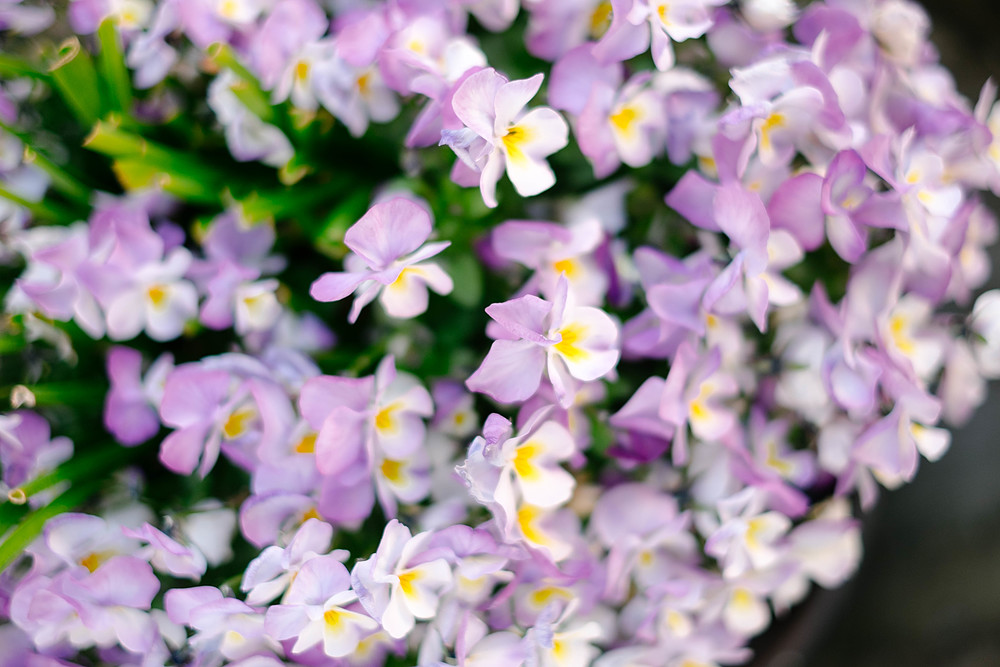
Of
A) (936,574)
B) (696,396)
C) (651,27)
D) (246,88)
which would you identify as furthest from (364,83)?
(936,574)

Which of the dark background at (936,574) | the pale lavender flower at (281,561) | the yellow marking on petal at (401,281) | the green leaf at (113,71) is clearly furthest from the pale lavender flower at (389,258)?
the dark background at (936,574)

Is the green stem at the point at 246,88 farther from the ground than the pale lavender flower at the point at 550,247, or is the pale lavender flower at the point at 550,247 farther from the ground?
the green stem at the point at 246,88

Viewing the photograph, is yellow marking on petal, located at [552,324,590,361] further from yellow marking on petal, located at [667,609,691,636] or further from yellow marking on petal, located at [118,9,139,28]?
yellow marking on petal, located at [118,9,139,28]

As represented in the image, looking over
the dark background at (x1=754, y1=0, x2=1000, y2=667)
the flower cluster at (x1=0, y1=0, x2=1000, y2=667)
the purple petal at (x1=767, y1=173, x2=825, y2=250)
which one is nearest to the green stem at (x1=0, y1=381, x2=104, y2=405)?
the flower cluster at (x1=0, y1=0, x2=1000, y2=667)

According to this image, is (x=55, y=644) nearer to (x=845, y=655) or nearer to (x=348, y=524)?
(x=348, y=524)

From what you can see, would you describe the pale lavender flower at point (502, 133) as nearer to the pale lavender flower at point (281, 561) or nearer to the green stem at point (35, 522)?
the pale lavender flower at point (281, 561)

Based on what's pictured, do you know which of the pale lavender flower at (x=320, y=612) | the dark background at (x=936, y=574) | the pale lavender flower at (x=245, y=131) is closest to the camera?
the pale lavender flower at (x=320, y=612)

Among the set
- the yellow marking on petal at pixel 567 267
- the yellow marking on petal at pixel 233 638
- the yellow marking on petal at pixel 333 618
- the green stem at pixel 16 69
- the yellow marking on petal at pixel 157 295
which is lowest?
the yellow marking on petal at pixel 233 638
